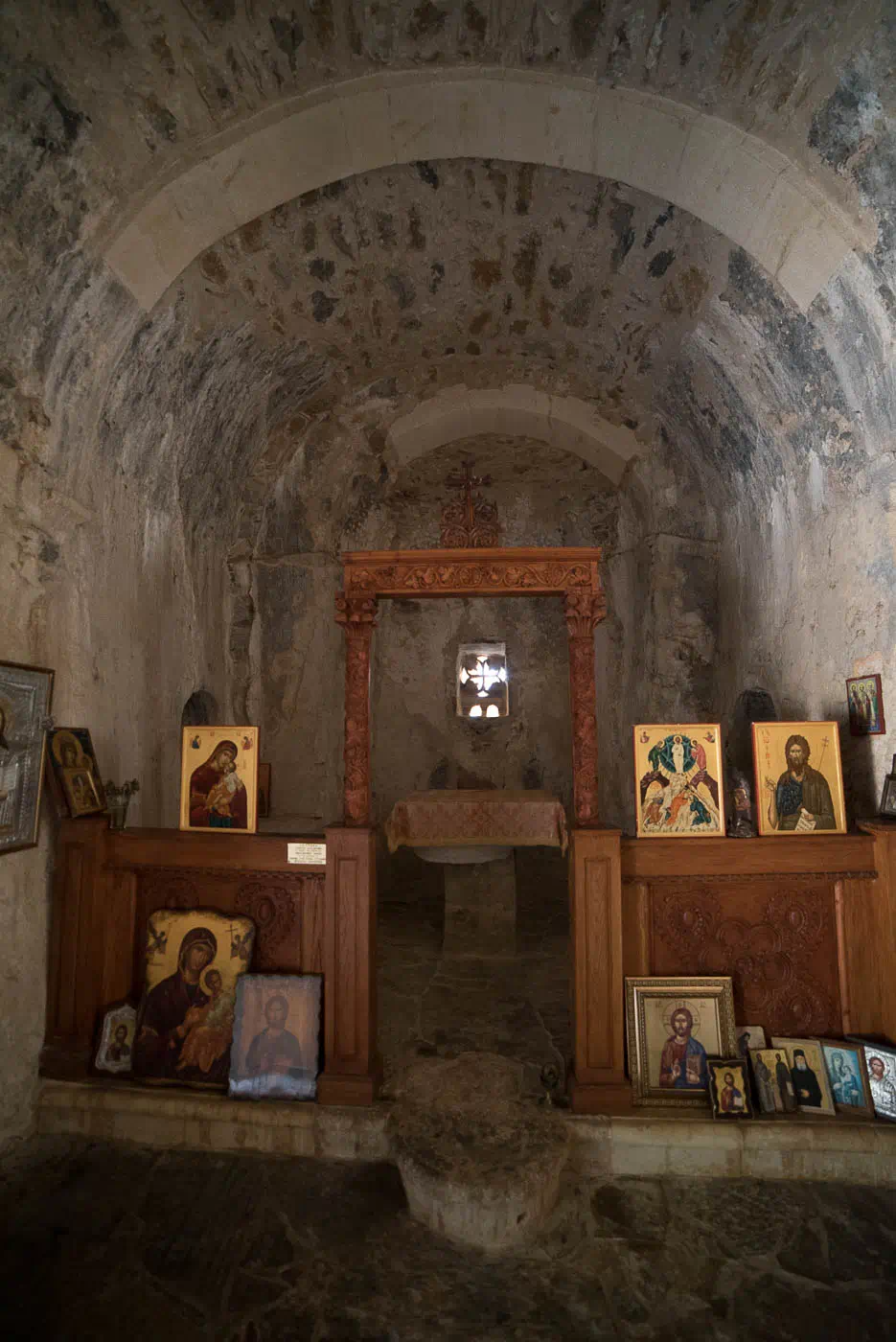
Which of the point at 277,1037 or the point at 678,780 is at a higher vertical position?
the point at 678,780

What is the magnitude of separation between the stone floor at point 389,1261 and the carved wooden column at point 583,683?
2190 mm

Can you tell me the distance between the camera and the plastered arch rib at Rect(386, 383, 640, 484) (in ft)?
26.6

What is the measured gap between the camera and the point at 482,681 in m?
10.9

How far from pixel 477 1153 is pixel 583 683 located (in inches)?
106

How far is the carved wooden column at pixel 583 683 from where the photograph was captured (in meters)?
4.60

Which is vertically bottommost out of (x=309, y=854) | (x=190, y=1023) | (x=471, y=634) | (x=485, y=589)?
(x=190, y=1023)

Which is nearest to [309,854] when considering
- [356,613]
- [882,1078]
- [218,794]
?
[218,794]

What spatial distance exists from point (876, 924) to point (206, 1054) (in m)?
4.09

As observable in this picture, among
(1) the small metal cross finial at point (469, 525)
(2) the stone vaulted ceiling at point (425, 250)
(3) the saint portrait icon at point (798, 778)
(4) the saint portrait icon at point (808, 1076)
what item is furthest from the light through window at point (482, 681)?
(4) the saint portrait icon at point (808, 1076)

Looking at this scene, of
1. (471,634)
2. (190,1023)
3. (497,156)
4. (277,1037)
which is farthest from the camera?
(471,634)

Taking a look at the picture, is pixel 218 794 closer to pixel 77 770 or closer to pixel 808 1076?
pixel 77 770

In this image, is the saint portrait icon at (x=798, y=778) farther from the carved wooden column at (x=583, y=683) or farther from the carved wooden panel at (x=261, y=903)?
the carved wooden panel at (x=261, y=903)

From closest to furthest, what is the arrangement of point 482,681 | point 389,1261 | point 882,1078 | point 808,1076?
point 389,1261, point 882,1078, point 808,1076, point 482,681

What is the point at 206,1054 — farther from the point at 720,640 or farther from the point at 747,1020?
the point at 720,640
